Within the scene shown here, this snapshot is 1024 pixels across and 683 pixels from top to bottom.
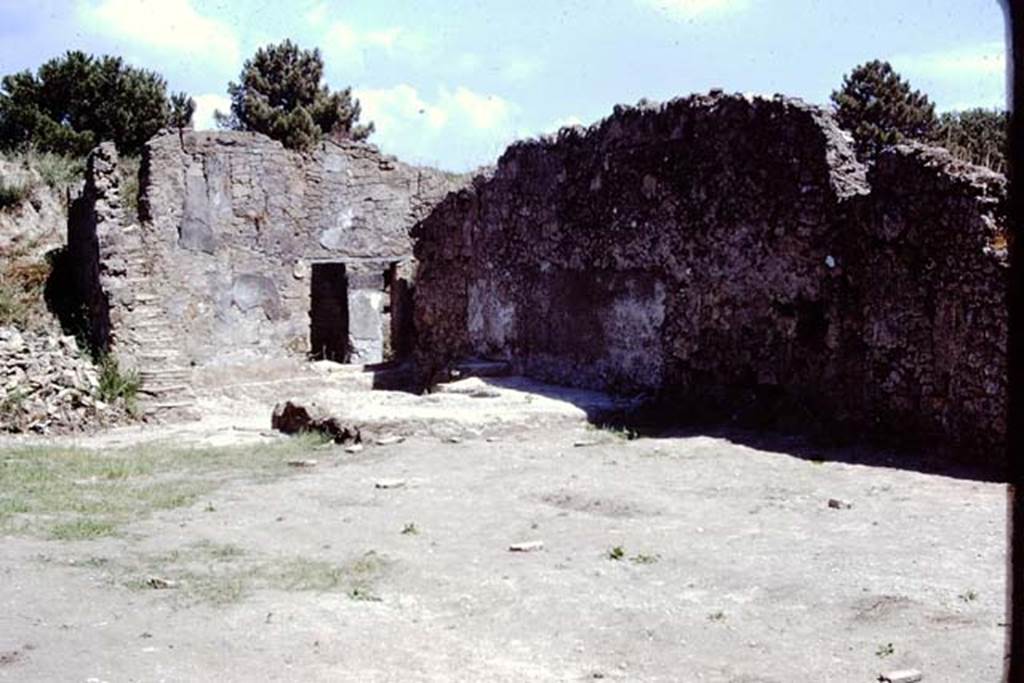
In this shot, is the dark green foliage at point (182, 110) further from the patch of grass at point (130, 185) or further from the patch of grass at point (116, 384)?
the patch of grass at point (116, 384)

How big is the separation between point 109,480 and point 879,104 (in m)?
26.4

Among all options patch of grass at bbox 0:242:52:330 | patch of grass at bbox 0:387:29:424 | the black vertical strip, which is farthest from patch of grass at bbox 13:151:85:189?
the black vertical strip

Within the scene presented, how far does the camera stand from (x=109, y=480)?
905cm

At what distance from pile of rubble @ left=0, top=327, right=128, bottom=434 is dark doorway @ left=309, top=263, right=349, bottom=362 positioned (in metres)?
6.31

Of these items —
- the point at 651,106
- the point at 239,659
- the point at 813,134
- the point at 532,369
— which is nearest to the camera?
the point at 239,659

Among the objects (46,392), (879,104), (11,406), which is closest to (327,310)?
(46,392)

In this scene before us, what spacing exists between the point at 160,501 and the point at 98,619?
9.80 ft

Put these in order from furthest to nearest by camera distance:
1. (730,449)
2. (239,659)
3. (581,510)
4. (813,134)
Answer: (813,134) < (730,449) < (581,510) < (239,659)

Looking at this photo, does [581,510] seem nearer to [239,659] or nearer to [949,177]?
[239,659]

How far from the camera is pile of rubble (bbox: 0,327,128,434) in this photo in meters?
Answer: 12.0

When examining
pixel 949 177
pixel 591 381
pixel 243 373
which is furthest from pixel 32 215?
pixel 949 177

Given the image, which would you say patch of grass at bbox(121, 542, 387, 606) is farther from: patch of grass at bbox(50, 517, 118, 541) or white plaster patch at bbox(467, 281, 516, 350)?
white plaster patch at bbox(467, 281, 516, 350)

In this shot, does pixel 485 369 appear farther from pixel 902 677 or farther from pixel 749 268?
pixel 902 677

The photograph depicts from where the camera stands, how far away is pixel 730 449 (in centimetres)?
962
